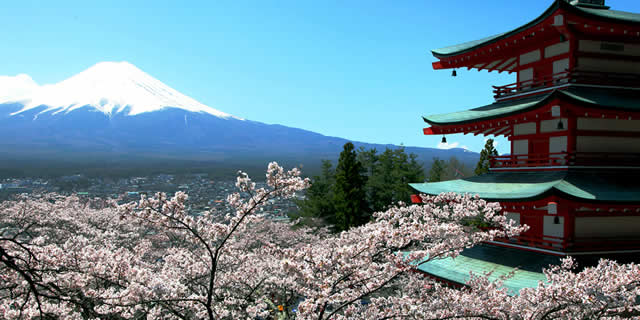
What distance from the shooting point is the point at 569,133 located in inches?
428

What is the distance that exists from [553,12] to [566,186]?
4.26m

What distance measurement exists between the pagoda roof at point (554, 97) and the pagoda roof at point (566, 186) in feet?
5.70

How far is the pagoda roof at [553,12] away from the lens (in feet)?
33.3

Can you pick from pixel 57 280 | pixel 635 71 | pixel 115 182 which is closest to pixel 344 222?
pixel 635 71

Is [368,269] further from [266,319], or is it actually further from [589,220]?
[589,220]

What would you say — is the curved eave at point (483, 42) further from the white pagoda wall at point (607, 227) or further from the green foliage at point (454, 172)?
the green foliage at point (454, 172)

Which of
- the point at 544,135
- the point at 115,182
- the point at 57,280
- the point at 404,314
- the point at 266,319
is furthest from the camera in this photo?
the point at 115,182

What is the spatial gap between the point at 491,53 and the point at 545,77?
6.08 ft

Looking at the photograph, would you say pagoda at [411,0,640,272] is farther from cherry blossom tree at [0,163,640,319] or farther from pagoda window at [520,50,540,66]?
cherry blossom tree at [0,163,640,319]

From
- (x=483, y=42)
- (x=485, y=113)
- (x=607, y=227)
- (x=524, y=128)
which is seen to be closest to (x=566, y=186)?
(x=607, y=227)

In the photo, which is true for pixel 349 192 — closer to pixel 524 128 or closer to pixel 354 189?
pixel 354 189

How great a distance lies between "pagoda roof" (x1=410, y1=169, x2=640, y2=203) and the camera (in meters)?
9.49

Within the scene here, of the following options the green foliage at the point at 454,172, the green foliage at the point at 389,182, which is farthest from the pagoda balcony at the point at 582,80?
the green foliage at the point at 454,172

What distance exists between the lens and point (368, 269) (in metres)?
6.29
